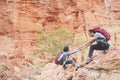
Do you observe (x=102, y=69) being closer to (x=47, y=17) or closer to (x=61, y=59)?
(x=61, y=59)

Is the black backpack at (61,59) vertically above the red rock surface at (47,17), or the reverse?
the black backpack at (61,59)

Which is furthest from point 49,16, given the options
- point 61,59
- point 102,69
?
point 102,69

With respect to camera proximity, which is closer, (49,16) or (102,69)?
(102,69)

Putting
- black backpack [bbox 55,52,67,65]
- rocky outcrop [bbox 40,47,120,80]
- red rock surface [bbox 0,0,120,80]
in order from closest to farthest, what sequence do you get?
rocky outcrop [bbox 40,47,120,80]
black backpack [bbox 55,52,67,65]
red rock surface [bbox 0,0,120,80]

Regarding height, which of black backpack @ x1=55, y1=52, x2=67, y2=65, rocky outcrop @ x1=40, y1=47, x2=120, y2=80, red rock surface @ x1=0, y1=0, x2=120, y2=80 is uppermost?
rocky outcrop @ x1=40, y1=47, x2=120, y2=80

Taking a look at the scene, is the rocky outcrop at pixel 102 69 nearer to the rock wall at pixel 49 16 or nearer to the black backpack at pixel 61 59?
the black backpack at pixel 61 59

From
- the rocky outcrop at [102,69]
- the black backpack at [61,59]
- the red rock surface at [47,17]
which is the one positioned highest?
the rocky outcrop at [102,69]

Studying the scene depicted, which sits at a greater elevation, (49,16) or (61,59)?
(61,59)

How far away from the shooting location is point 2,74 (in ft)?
35.2

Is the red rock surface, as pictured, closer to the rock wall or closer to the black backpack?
the rock wall

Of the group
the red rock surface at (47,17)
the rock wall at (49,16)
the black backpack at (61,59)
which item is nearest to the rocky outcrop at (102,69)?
the black backpack at (61,59)

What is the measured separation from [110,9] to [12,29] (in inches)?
385

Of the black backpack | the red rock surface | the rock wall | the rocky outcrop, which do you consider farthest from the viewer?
the rock wall

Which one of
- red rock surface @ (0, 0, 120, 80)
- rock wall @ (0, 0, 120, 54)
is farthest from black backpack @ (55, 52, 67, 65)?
rock wall @ (0, 0, 120, 54)
